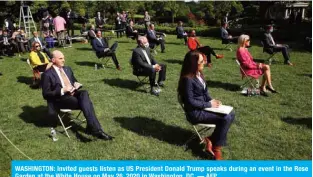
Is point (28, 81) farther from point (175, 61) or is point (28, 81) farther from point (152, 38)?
point (152, 38)

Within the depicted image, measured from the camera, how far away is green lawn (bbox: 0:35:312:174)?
220 inches

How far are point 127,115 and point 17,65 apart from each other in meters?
7.99

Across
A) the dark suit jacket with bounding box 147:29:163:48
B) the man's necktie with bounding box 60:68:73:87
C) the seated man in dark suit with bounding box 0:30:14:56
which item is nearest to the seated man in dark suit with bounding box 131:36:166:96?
the man's necktie with bounding box 60:68:73:87

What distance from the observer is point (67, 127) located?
6.48 meters

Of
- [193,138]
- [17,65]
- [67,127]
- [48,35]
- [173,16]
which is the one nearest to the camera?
[193,138]

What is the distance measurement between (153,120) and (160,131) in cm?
60

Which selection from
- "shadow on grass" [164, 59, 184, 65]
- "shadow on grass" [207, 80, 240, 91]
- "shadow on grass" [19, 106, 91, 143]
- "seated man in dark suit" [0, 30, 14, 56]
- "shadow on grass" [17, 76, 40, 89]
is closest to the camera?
"shadow on grass" [19, 106, 91, 143]

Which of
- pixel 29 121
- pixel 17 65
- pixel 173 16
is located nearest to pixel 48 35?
pixel 17 65

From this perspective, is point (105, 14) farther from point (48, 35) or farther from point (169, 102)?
point (169, 102)

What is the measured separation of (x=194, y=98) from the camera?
5289 mm

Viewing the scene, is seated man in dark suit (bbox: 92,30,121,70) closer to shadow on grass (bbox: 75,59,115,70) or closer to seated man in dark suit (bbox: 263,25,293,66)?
shadow on grass (bbox: 75,59,115,70)

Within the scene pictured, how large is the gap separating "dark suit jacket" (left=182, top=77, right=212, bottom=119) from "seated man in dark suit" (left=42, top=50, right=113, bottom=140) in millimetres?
1655

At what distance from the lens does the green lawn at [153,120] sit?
558 centimetres

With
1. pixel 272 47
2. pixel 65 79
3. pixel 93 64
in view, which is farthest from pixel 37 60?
pixel 272 47
